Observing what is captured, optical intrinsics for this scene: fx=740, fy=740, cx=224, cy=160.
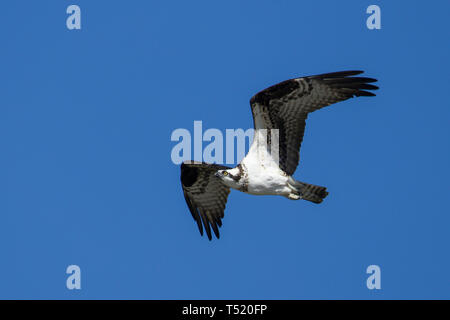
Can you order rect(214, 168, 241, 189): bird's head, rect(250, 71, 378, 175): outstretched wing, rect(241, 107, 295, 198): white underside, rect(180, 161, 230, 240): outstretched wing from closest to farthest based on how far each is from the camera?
rect(250, 71, 378, 175): outstretched wing < rect(241, 107, 295, 198): white underside < rect(214, 168, 241, 189): bird's head < rect(180, 161, 230, 240): outstretched wing

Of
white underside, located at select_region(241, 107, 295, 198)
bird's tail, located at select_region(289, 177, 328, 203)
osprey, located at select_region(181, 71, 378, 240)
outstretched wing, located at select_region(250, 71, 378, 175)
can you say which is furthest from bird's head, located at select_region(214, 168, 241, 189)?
bird's tail, located at select_region(289, 177, 328, 203)

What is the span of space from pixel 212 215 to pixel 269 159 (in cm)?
241

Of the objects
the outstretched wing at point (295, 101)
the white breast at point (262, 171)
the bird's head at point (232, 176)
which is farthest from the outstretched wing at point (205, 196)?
the outstretched wing at point (295, 101)

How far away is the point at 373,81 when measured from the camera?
38.5 feet

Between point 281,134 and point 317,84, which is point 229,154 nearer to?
point 281,134

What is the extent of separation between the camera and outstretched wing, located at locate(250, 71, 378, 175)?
12.0 metres

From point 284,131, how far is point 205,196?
2.73 m

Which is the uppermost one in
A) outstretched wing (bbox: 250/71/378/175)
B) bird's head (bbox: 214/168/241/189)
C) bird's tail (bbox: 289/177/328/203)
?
outstretched wing (bbox: 250/71/378/175)

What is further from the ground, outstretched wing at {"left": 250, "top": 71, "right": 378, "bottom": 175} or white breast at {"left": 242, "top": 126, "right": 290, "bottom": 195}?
outstretched wing at {"left": 250, "top": 71, "right": 378, "bottom": 175}

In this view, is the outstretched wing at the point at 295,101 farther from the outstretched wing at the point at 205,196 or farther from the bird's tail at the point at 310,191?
the outstretched wing at the point at 205,196

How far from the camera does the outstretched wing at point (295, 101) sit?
1196cm

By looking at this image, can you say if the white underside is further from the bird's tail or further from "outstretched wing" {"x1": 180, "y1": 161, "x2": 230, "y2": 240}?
"outstretched wing" {"x1": 180, "y1": 161, "x2": 230, "y2": 240}
